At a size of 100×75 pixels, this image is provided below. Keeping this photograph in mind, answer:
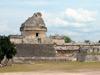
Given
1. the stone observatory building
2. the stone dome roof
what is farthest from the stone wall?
the stone dome roof

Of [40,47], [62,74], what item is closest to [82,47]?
[40,47]

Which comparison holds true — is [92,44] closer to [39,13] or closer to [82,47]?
[82,47]

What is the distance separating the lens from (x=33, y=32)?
76.2 meters

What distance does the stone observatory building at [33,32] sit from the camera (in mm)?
75562

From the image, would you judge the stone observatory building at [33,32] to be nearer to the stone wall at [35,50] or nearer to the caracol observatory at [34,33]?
the caracol observatory at [34,33]

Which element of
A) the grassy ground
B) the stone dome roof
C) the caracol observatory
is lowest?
the grassy ground

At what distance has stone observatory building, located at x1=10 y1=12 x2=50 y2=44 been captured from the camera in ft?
248

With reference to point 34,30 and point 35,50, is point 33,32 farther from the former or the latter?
point 35,50

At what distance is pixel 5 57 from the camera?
195 ft

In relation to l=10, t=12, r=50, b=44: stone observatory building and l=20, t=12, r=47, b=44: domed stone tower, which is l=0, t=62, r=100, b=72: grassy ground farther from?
l=20, t=12, r=47, b=44: domed stone tower

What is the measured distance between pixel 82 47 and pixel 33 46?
919 cm

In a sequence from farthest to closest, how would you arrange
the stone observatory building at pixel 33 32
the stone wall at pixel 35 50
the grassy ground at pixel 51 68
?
the stone observatory building at pixel 33 32
the stone wall at pixel 35 50
the grassy ground at pixel 51 68

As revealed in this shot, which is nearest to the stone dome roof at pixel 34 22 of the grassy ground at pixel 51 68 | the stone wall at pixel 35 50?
the stone wall at pixel 35 50

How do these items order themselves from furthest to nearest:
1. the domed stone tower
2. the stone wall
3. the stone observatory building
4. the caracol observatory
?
the domed stone tower → the stone observatory building → the caracol observatory → the stone wall
